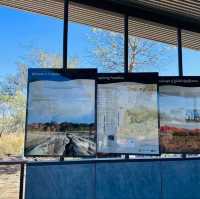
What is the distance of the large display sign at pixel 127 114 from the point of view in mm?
4707

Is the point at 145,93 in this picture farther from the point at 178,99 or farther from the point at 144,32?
the point at 144,32

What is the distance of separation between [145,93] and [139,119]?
0.34 meters

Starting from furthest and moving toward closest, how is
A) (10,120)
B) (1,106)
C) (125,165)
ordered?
1. (1,106)
2. (10,120)
3. (125,165)

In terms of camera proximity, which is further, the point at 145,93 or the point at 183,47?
the point at 183,47

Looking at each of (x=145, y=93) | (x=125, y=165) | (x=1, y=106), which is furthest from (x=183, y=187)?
(x=1, y=106)

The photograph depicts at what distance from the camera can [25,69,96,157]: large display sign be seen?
14.6ft

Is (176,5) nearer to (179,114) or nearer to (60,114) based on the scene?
(179,114)

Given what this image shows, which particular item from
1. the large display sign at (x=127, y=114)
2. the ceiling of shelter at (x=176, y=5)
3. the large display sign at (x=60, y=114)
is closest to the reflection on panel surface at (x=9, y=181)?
the large display sign at (x=60, y=114)

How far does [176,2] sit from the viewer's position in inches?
196

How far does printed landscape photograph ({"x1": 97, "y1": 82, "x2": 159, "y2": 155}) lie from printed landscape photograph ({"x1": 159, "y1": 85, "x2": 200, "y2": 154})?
0.15 meters

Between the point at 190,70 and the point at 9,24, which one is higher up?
the point at 9,24

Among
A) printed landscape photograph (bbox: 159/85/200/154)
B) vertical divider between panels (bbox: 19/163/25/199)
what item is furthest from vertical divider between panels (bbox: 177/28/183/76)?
vertical divider between panels (bbox: 19/163/25/199)

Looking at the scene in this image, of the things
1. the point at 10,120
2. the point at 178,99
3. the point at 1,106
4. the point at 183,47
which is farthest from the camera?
the point at 1,106

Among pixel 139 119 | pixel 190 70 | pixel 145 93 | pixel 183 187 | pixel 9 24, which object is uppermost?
pixel 9 24
